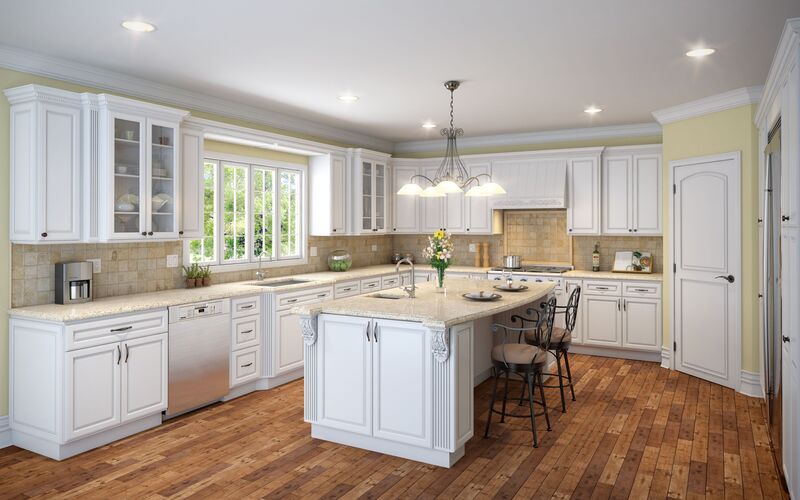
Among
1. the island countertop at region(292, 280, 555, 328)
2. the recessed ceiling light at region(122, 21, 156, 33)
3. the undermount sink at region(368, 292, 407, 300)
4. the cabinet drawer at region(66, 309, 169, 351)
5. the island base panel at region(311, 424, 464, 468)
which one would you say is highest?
the recessed ceiling light at region(122, 21, 156, 33)

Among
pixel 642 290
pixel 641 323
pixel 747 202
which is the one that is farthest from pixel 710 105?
pixel 641 323

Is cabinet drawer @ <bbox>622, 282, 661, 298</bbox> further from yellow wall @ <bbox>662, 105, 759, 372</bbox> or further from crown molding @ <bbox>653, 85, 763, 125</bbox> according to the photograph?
crown molding @ <bbox>653, 85, 763, 125</bbox>

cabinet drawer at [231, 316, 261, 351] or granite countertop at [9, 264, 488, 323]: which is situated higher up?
granite countertop at [9, 264, 488, 323]

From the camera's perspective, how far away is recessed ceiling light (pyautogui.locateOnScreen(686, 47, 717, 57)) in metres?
3.96

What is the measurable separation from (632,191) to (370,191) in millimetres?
3200

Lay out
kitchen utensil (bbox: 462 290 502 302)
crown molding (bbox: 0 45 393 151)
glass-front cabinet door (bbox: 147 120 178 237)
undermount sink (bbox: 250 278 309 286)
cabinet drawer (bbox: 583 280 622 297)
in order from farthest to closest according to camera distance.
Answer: cabinet drawer (bbox: 583 280 622 297) < undermount sink (bbox: 250 278 309 286) < glass-front cabinet door (bbox: 147 120 178 237) < kitchen utensil (bbox: 462 290 502 302) < crown molding (bbox: 0 45 393 151)

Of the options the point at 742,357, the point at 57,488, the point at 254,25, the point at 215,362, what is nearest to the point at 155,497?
the point at 57,488

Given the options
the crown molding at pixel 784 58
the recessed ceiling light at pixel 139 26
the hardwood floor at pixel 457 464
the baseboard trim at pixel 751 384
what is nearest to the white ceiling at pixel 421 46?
the recessed ceiling light at pixel 139 26

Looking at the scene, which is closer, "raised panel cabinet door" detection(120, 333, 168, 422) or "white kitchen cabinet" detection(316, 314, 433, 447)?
"white kitchen cabinet" detection(316, 314, 433, 447)

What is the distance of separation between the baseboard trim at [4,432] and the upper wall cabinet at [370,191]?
13.5 ft

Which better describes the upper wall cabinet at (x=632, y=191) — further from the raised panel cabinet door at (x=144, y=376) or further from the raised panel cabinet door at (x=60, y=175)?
the raised panel cabinet door at (x=60, y=175)

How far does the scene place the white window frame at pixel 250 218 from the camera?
5.71 m

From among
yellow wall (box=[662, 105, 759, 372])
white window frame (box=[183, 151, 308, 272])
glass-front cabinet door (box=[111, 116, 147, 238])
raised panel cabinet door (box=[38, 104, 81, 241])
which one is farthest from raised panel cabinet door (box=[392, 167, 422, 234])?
raised panel cabinet door (box=[38, 104, 81, 241])

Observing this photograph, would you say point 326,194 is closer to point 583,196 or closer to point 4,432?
point 583,196
